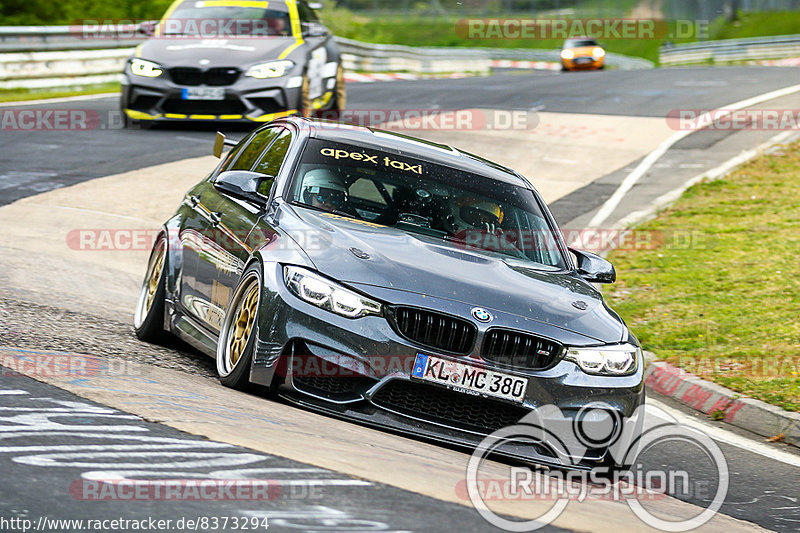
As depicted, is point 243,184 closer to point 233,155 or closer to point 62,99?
point 233,155

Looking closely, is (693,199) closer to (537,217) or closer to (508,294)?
(537,217)

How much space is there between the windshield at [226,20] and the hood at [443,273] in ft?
38.6

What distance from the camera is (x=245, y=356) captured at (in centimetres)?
609

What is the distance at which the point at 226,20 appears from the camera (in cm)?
1819

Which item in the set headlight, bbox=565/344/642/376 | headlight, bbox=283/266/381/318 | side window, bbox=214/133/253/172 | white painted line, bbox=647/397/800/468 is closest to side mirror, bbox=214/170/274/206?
side window, bbox=214/133/253/172

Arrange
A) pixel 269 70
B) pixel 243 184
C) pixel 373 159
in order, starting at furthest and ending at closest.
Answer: pixel 269 70
pixel 373 159
pixel 243 184

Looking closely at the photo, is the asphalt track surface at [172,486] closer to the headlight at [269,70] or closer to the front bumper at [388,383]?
the front bumper at [388,383]

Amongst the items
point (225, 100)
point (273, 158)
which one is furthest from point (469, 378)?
point (225, 100)

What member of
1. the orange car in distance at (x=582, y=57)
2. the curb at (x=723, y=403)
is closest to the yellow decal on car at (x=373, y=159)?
the curb at (x=723, y=403)

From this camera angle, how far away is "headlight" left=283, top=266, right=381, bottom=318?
5816 mm

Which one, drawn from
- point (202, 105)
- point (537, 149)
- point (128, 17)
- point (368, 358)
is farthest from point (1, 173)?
point (128, 17)

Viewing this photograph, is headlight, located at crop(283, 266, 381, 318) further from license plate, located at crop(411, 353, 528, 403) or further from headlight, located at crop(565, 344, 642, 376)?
headlight, located at crop(565, 344, 642, 376)

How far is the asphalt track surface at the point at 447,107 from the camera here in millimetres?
4105

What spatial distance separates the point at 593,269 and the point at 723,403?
1565mm
